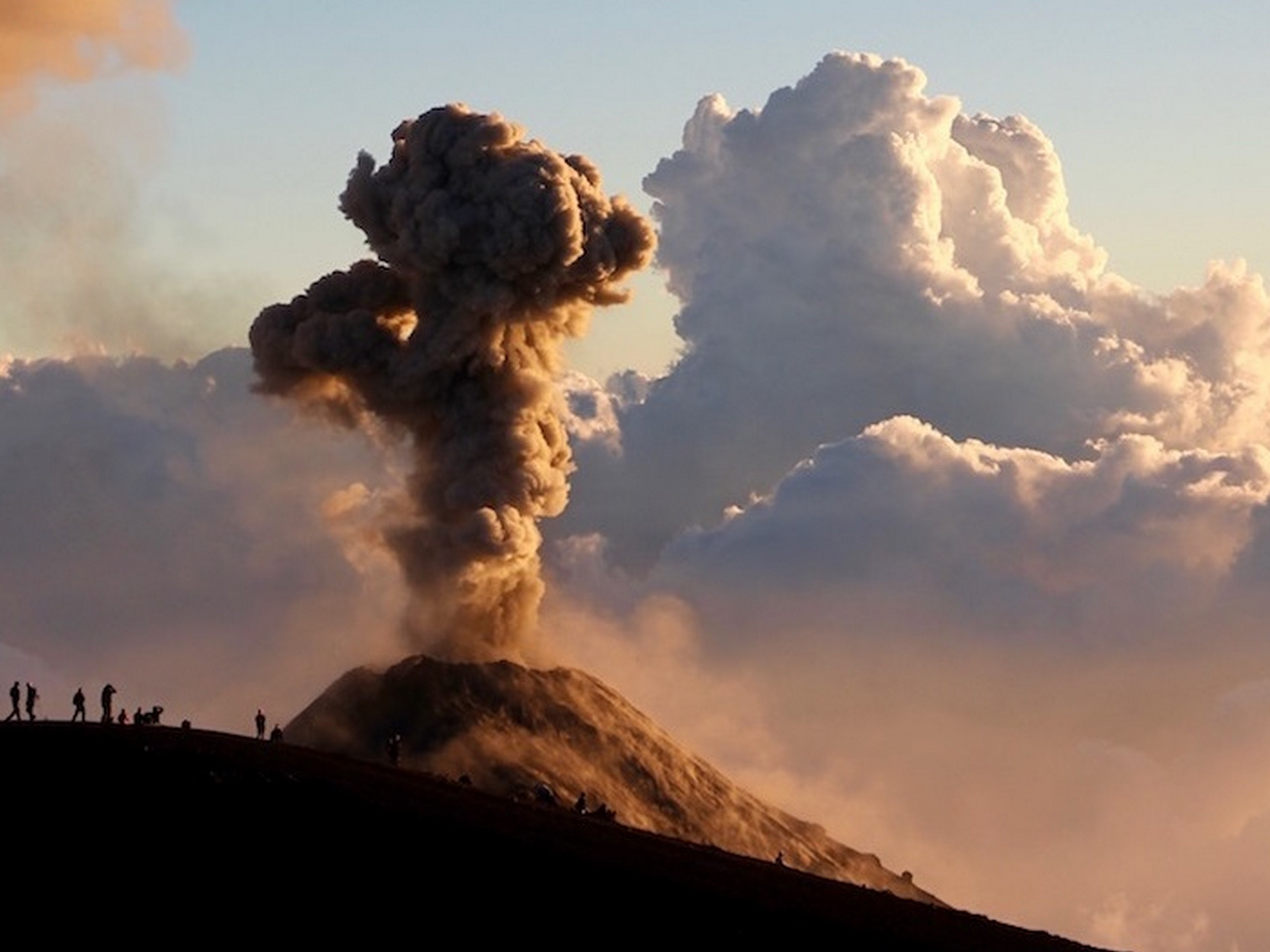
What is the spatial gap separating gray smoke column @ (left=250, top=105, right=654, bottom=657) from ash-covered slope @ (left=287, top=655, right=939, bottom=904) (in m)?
2.56

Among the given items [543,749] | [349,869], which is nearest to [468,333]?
[543,749]

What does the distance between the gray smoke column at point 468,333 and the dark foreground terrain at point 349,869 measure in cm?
4033

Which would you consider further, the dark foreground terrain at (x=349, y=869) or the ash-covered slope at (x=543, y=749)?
the ash-covered slope at (x=543, y=749)

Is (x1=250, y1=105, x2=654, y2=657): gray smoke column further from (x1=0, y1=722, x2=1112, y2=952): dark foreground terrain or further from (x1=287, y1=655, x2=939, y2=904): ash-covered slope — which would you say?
(x1=0, y1=722, x2=1112, y2=952): dark foreground terrain

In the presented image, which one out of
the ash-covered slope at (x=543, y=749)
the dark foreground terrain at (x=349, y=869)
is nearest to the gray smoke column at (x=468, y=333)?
the ash-covered slope at (x=543, y=749)

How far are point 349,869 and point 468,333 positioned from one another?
5789 centimetres

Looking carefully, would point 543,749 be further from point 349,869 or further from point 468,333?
point 349,869

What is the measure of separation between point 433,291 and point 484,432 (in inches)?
294

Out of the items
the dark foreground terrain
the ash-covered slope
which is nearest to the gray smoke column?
the ash-covered slope

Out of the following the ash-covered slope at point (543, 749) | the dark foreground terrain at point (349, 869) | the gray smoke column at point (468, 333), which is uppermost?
the gray smoke column at point (468, 333)

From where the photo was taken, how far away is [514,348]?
13662 centimetres

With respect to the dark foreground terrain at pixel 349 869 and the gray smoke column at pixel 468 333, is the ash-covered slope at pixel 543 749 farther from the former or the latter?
the dark foreground terrain at pixel 349 869

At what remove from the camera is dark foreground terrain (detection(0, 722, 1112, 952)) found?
244 ft

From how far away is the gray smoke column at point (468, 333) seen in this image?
5241 inches
